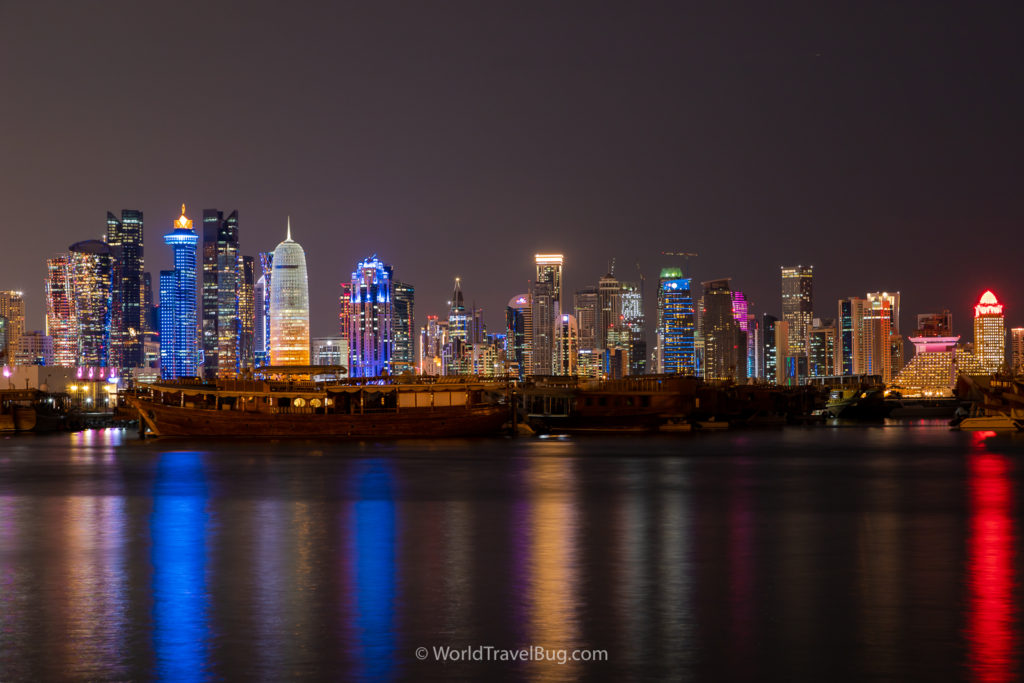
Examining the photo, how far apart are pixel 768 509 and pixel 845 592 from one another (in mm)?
20339

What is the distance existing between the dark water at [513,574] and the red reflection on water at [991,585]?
11 centimetres

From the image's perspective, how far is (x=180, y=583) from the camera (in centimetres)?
3091

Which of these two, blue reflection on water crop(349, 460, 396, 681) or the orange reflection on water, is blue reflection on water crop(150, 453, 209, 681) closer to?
blue reflection on water crop(349, 460, 396, 681)

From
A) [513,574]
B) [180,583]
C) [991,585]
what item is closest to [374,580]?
[513,574]

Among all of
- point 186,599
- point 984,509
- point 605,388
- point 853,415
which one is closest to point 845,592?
point 186,599

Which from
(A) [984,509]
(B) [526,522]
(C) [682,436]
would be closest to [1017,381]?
(C) [682,436]

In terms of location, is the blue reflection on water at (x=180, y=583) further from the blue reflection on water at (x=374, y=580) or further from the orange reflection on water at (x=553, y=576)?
the orange reflection on water at (x=553, y=576)

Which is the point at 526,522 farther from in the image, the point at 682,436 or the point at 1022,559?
the point at 682,436

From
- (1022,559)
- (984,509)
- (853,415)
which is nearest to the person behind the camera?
(1022,559)

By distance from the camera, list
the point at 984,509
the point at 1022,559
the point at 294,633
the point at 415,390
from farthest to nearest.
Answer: the point at 415,390, the point at 984,509, the point at 1022,559, the point at 294,633

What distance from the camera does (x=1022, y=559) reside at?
33812mm

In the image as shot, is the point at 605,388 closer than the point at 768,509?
No

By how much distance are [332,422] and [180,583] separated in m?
75.5

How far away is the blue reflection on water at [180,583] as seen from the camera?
873 inches
